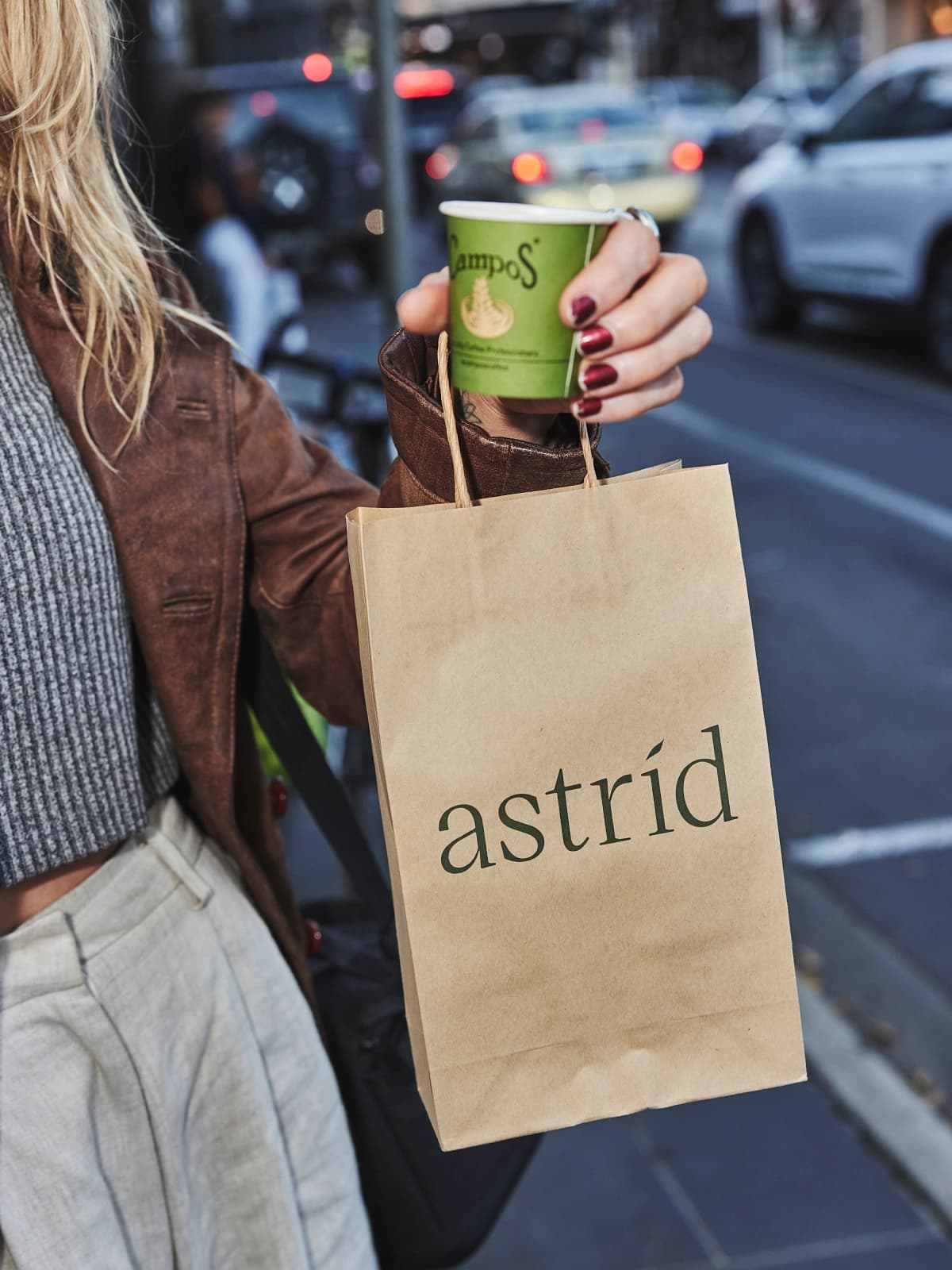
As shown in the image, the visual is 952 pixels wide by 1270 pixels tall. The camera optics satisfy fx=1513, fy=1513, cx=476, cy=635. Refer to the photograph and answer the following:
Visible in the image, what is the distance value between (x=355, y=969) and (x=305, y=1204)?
0.85ft

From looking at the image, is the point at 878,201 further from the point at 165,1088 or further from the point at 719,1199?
the point at 165,1088

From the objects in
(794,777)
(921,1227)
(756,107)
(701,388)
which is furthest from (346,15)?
(921,1227)

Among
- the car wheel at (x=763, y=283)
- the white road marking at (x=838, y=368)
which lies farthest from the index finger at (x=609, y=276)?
the car wheel at (x=763, y=283)

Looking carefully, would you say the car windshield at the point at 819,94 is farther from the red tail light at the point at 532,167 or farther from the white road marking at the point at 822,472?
the white road marking at the point at 822,472

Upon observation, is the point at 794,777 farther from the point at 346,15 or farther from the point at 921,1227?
the point at 346,15

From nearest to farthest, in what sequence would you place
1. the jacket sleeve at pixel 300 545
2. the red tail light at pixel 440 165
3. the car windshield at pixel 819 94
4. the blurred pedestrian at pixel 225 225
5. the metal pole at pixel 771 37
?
1. the jacket sleeve at pixel 300 545
2. the blurred pedestrian at pixel 225 225
3. the red tail light at pixel 440 165
4. the car windshield at pixel 819 94
5. the metal pole at pixel 771 37

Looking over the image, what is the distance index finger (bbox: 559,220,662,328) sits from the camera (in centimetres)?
107

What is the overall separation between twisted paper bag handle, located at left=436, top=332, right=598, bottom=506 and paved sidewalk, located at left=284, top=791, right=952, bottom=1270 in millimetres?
1963

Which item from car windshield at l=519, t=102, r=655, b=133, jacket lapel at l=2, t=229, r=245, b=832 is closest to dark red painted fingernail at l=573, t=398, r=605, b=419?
jacket lapel at l=2, t=229, r=245, b=832

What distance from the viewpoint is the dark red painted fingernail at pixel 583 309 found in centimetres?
107

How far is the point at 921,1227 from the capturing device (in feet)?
8.97

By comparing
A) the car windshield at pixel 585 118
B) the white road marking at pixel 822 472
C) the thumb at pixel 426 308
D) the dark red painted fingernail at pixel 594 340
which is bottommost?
the white road marking at pixel 822 472

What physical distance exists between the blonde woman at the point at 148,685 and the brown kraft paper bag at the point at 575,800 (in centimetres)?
11

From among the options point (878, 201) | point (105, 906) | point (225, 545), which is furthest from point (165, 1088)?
point (878, 201)
